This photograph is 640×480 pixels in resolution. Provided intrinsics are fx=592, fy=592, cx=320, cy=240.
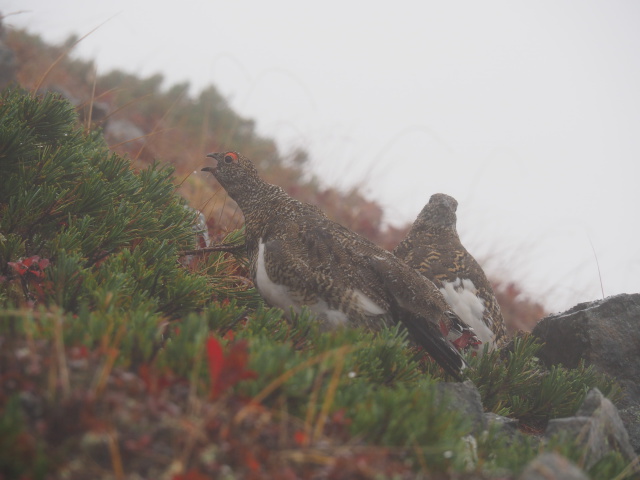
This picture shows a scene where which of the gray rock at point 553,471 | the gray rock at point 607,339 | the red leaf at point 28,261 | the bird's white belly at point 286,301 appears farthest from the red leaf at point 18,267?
the gray rock at point 607,339

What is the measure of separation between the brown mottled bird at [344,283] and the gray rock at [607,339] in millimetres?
745

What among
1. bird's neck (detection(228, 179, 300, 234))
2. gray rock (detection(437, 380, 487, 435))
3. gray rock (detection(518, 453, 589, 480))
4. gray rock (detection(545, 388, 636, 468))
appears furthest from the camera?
bird's neck (detection(228, 179, 300, 234))

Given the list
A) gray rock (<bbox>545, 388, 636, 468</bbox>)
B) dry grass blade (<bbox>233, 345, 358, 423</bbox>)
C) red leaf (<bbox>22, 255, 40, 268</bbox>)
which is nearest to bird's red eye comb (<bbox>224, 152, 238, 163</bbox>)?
red leaf (<bbox>22, 255, 40, 268</bbox>)

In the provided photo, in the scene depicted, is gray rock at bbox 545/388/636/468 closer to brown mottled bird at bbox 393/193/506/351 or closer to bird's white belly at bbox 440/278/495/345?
brown mottled bird at bbox 393/193/506/351

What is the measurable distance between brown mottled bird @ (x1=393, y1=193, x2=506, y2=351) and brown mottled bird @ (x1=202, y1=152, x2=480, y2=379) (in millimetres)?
838

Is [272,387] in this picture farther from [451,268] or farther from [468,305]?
[451,268]

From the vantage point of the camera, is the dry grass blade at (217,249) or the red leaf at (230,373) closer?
the red leaf at (230,373)

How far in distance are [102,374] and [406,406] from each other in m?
0.84

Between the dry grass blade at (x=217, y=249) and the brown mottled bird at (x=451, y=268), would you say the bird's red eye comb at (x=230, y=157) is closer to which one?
the dry grass blade at (x=217, y=249)

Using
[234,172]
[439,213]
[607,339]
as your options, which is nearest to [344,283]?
[234,172]

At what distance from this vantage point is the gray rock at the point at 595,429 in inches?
78.9

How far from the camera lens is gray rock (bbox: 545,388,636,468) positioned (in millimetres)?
2004

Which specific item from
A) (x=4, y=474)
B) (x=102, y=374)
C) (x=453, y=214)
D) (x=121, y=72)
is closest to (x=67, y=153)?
(x=102, y=374)

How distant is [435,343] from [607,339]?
3.95ft
